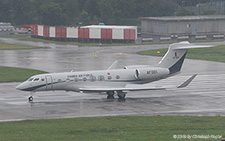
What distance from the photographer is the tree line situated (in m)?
157

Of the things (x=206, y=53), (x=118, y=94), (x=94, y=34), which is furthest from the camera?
(x=94, y=34)

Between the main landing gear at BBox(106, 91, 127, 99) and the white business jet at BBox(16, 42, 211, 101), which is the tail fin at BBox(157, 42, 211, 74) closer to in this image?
the white business jet at BBox(16, 42, 211, 101)

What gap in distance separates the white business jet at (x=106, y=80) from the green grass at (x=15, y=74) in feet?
40.6

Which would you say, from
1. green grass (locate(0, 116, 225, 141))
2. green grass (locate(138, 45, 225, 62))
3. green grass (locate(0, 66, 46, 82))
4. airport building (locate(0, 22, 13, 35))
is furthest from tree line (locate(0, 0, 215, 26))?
green grass (locate(0, 116, 225, 141))

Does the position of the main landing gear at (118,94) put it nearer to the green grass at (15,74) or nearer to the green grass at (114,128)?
the green grass at (114,128)

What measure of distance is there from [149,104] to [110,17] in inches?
4763

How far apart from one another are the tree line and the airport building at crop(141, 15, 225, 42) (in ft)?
162

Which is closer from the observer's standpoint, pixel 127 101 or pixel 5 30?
pixel 127 101

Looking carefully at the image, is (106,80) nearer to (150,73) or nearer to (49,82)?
(150,73)

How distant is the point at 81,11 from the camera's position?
172250mm

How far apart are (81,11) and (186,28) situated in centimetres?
7229

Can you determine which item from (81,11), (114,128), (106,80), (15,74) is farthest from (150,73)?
(81,11)

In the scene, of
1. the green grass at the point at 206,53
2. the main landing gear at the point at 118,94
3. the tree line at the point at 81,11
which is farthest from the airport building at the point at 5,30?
the main landing gear at the point at 118,94

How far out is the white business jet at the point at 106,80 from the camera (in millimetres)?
39656
